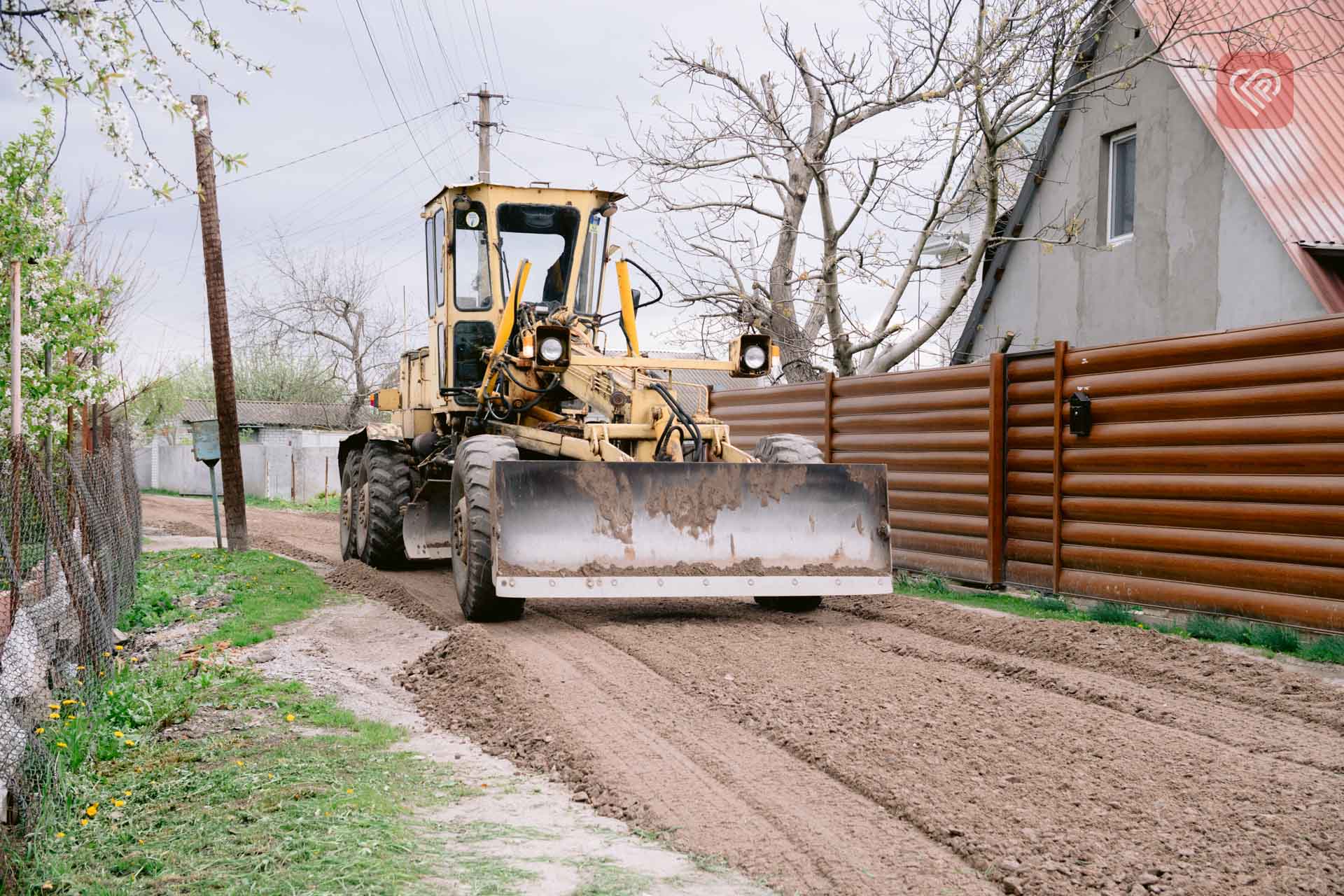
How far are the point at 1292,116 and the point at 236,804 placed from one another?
526 inches

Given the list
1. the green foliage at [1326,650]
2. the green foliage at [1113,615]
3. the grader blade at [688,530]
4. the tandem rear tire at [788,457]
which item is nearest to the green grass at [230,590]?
the grader blade at [688,530]

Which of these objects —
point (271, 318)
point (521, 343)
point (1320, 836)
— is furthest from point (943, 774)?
point (271, 318)

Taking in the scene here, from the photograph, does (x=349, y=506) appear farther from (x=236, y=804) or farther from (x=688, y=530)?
(x=236, y=804)

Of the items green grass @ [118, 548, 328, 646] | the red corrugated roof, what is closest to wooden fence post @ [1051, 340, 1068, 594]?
the red corrugated roof

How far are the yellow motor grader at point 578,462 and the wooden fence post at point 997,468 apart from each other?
1573 millimetres

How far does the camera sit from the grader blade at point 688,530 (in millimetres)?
7863

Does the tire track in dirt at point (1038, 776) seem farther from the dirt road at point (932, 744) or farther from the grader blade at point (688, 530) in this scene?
the grader blade at point (688, 530)

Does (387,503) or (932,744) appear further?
(387,503)

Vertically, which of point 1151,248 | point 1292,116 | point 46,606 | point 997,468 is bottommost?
point 46,606

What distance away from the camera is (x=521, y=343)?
31.5 feet

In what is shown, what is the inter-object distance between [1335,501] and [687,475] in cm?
394

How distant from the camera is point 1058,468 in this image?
912cm
